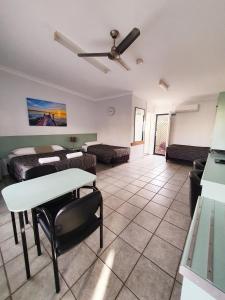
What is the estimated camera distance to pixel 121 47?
1.66 m

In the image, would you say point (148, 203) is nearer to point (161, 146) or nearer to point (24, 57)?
point (24, 57)

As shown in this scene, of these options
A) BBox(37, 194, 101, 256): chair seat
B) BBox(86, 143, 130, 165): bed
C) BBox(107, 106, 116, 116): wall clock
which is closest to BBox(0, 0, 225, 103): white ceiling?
BBox(107, 106, 116, 116): wall clock

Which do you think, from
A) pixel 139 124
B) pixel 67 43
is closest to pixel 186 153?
pixel 139 124

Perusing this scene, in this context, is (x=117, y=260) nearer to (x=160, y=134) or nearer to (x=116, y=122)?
(x=116, y=122)

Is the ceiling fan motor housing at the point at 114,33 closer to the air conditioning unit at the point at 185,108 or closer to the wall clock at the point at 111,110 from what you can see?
the wall clock at the point at 111,110

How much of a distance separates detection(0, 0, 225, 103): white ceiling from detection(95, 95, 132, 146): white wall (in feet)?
5.19

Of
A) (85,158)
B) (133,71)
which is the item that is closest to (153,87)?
(133,71)

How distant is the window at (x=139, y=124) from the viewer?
5.00m

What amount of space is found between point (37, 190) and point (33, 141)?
120 inches

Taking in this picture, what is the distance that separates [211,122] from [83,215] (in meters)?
5.61

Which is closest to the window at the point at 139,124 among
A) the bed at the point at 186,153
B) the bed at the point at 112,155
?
the bed at the point at 112,155

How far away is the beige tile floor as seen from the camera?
1.06 m

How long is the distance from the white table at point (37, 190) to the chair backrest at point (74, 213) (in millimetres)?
287

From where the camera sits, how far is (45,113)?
3988 mm
